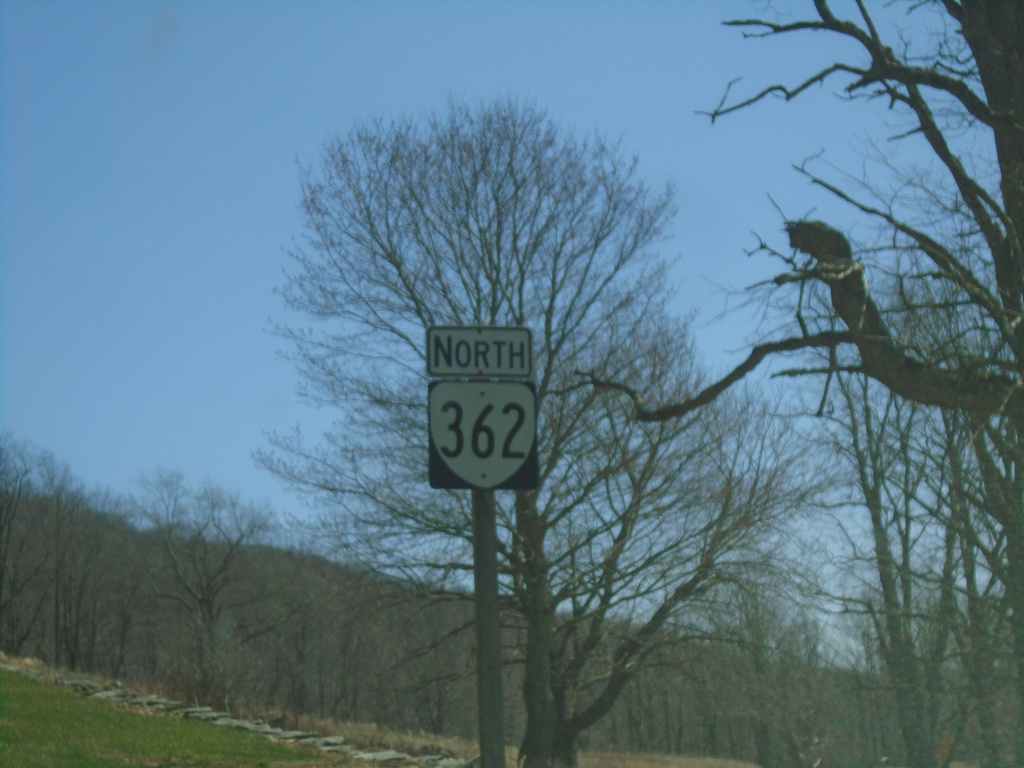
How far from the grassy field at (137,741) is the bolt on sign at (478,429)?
21.9 feet

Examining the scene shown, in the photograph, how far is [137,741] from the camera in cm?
1272

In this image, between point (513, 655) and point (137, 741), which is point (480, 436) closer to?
point (137, 741)

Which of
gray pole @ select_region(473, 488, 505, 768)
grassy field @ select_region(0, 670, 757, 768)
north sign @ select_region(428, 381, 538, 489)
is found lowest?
grassy field @ select_region(0, 670, 757, 768)

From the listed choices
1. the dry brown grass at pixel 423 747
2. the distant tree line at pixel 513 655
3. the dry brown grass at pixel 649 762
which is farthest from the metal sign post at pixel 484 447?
the dry brown grass at pixel 649 762

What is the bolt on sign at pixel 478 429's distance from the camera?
5.14 meters

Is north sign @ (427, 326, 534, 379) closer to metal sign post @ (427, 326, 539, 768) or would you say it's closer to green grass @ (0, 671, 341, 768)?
metal sign post @ (427, 326, 539, 768)

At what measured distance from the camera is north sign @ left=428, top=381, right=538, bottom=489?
16.9 feet

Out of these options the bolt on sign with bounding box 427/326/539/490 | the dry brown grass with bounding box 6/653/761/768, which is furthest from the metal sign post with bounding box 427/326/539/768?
the dry brown grass with bounding box 6/653/761/768

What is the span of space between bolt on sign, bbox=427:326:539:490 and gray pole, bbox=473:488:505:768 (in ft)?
0.45

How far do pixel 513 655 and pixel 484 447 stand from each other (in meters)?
17.2

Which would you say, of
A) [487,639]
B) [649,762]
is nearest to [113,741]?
[487,639]

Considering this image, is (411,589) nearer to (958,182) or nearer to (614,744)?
(614,744)

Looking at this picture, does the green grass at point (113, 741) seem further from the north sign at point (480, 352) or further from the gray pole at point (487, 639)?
the north sign at point (480, 352)

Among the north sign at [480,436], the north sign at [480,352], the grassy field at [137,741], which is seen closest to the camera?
the north sign at [480,436]
